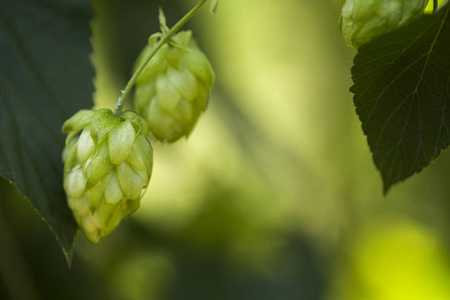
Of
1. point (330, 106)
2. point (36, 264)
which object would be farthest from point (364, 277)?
point (36, 264)

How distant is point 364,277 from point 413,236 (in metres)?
0.22

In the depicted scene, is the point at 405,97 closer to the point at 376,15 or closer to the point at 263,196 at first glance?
the point at 376,15

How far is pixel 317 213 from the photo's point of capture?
75.3 inches

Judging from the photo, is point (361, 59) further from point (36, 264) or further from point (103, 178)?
point (36, 264)

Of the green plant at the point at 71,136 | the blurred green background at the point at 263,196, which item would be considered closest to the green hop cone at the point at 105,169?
the green plant at the point at 71,136

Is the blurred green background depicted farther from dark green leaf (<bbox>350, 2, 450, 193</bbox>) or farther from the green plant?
dark green leaf (<bbox>350, 2, 450, 193</bbox>)

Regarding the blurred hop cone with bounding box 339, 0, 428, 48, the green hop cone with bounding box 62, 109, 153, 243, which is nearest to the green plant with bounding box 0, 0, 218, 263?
the green hop cone with bounding box 62, 109, 153, 243

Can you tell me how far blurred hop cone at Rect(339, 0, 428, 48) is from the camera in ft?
1.71

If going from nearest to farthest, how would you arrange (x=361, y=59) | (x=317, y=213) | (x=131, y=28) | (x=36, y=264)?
(x=361, y=59)
(x=36, y=264)
(x=131, y=28)
(x=317, y=213)

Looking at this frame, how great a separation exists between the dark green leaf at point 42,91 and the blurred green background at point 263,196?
537mm

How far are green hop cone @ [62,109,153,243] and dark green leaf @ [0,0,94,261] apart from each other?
5 centimetres

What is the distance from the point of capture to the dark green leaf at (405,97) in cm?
51

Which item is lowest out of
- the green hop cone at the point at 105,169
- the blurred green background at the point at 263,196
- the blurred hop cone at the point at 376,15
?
the blurred green background at the point at 263,196

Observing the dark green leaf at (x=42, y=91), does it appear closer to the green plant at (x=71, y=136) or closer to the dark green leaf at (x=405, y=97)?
the green plant at (x=71, y=136)
